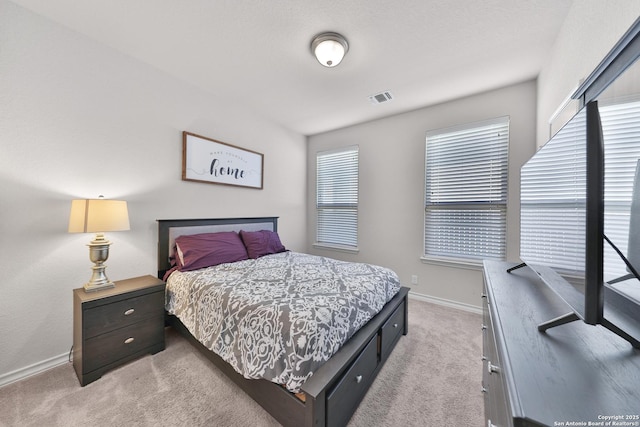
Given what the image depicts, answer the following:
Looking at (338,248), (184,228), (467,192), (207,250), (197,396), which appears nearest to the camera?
(197,396)

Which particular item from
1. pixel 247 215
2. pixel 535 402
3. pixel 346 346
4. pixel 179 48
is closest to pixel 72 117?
pixel 179 48

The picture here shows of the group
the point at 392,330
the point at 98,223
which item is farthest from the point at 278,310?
the point at 98,223

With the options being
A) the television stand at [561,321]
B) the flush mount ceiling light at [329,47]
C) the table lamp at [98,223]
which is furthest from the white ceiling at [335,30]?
the television stand at [561,321]

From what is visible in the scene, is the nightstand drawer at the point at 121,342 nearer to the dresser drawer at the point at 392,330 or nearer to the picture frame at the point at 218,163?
the picture frame at the point at 218,163

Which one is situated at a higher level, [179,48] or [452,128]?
[179,48]

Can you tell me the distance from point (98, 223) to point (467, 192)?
3786mm

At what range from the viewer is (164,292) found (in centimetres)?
206

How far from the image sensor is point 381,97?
290 centimetres

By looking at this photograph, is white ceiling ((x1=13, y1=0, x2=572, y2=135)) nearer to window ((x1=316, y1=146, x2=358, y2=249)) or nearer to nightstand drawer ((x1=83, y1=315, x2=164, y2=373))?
window ((x1=316, y1=146, x2=358, y2=249))

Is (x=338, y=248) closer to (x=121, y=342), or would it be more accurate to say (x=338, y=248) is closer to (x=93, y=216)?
(x=121, y=342)

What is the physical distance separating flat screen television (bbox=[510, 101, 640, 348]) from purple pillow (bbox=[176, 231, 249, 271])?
8.39ft

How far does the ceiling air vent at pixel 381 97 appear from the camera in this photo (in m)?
2.83

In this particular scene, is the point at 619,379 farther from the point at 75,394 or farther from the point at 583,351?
the point at 75,394

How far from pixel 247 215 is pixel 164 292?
1.52 metres
